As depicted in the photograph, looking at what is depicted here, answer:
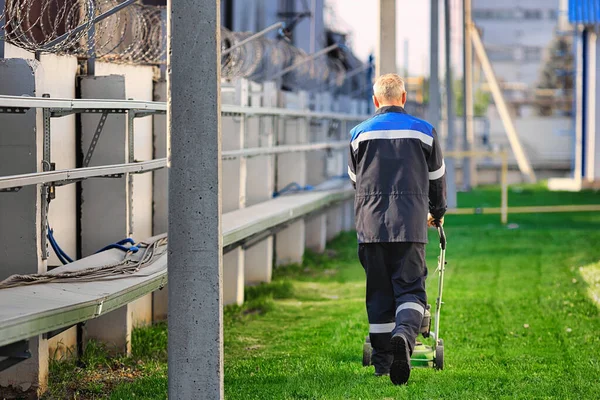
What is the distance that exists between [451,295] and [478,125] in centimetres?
5046

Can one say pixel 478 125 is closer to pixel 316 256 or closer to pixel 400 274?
pixel 316 256

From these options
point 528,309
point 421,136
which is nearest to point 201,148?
point 421,136

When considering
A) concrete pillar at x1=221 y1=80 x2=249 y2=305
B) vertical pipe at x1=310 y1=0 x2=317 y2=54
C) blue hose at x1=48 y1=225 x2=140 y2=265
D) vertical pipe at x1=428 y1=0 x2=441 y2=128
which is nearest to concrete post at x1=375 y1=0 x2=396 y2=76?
concrete pillar at x1=221 y1=80 x2=249 y2=305

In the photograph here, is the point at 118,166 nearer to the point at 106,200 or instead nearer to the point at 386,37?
the point at 106,200

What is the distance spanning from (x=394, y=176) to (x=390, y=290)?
0.84 meters

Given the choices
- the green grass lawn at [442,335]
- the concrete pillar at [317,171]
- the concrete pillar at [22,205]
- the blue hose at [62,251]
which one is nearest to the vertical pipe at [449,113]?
the concrete pillar at [317,171]

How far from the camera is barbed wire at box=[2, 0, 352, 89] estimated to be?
909cm

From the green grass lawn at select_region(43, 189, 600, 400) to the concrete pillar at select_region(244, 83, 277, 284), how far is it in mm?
287

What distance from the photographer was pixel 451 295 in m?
13.9

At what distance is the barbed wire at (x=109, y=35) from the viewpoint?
29.8ft

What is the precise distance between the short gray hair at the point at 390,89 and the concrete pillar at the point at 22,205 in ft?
8.04

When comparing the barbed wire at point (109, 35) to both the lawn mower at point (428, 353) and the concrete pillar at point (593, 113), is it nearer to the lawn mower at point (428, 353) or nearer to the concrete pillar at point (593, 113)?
the lawn mower at point (428, 353)

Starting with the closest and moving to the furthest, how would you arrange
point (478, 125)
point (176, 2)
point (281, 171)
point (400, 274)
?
point (176, 2), point (400, 274), point (281, 171), point (478, 125)

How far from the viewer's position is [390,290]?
881 cm
